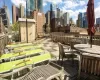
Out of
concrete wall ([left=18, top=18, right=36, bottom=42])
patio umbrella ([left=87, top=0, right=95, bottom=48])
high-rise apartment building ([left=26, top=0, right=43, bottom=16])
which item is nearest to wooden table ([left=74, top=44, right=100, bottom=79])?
patio umbrella ([left=87, top=0, right=95, bottom=48])

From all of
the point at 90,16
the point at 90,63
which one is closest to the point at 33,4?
the point at 90,16

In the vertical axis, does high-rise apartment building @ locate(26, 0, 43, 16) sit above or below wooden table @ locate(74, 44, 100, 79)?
above

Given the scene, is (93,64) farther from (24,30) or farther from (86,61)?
(24,30)

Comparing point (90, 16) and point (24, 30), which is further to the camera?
point (24, 30)

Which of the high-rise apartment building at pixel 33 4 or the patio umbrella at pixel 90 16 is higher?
the high-rise apartment building at pixel 33 4

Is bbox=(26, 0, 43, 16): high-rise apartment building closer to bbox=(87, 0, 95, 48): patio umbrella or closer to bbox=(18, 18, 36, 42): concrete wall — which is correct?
bbox=(18, 18, 36, 42): concrete wall

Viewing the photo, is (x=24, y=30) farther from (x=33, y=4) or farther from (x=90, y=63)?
(x=33, y=4)

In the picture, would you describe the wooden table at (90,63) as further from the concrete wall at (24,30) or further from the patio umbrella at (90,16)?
the concrete wall at (24,30)

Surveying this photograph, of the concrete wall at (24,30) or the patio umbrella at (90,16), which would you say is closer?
the patio umbrella at (90,16)

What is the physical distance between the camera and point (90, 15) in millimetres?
3617

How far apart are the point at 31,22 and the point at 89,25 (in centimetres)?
1078

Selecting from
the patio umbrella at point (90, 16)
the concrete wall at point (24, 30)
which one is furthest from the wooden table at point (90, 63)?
the concrete wall at point (24, 30)

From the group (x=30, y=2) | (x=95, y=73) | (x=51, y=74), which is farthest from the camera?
(x=30, y=2)

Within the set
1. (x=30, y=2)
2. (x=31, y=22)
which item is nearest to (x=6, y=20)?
(x=30, y=2)
